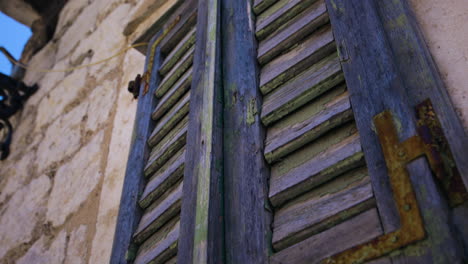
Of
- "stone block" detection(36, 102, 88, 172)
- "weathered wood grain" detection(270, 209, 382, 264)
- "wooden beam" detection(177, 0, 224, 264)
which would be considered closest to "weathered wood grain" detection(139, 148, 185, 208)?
"wooden beam" detection(177, 0, 224, 264)

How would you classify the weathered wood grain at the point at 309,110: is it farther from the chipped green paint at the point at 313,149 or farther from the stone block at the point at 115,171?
the stone block at the point at 115,171

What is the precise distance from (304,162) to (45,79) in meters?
3.31

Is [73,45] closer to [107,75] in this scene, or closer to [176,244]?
[107,75]

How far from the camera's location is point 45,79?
13.0 ft

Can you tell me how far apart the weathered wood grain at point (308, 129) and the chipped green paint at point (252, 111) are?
4.0 inches

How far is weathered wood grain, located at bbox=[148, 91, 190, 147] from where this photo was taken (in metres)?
1.84

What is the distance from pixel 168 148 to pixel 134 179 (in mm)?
208

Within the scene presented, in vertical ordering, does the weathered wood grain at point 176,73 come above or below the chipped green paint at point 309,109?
above

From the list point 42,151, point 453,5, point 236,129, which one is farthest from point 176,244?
point 42,151

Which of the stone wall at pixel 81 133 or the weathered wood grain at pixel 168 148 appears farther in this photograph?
the stone wall at pixel 81 133

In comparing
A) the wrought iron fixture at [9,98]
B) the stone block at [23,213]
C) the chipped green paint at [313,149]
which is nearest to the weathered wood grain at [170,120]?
the chipped green paint at [313,149]

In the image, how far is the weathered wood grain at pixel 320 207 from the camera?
3.47 feet

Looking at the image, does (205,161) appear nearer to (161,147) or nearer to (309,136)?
(309,136)

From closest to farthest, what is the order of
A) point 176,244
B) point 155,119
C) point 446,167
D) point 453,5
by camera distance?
point 446,167
point 453,5
point 176,244
point 155,119
